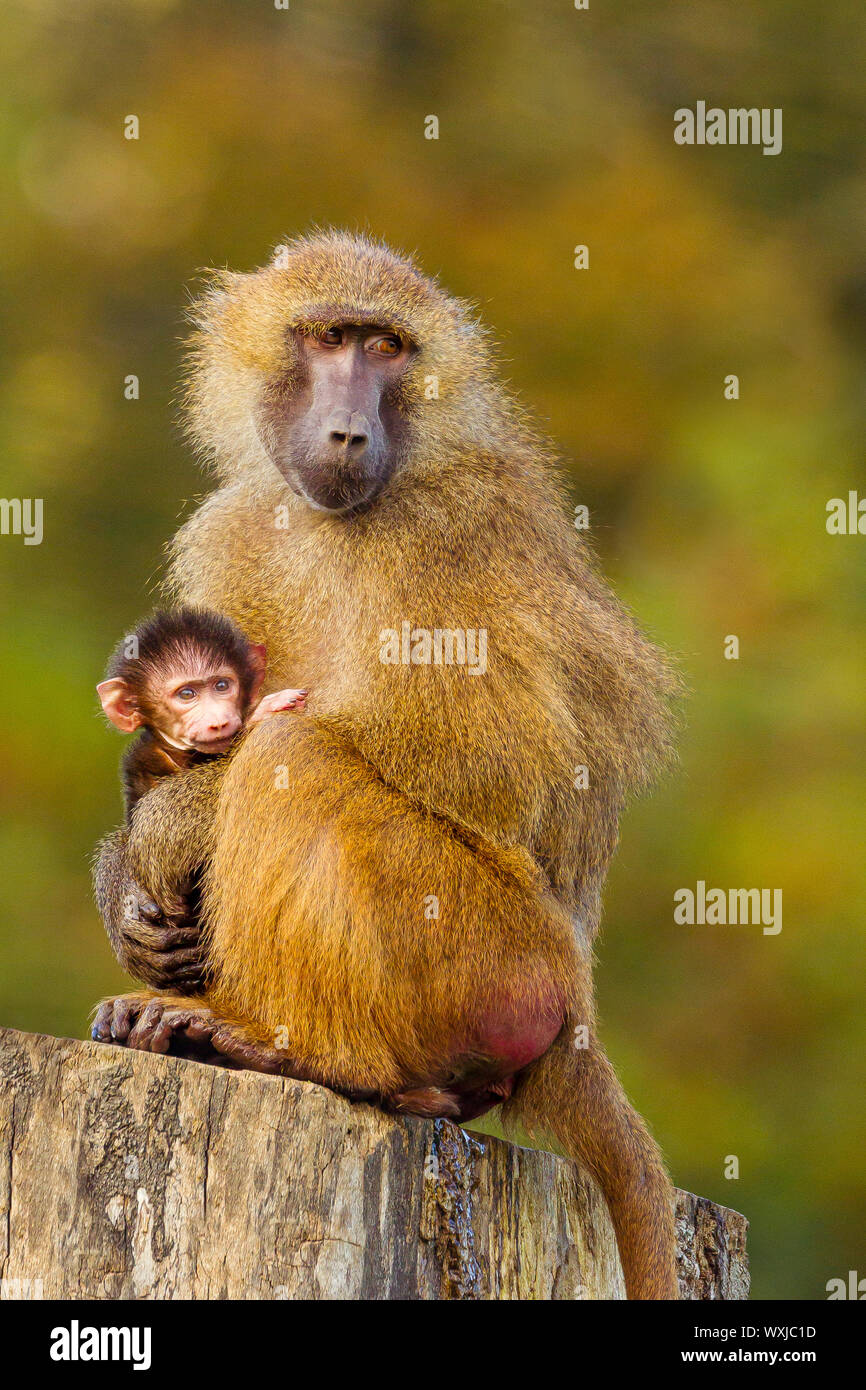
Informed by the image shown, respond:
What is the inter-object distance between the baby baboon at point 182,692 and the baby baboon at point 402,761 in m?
0.15

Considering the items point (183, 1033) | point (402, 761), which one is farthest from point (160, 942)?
point (402, 761)

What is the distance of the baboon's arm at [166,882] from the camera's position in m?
4.94

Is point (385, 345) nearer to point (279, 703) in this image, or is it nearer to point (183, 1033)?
point (279, 703)

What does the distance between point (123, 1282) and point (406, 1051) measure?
1031 mm

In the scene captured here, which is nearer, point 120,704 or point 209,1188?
point 209,1188

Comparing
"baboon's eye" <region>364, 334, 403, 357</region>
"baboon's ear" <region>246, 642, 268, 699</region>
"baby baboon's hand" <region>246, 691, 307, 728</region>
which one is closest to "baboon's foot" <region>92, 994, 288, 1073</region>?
"baby baboon's hand" <region>246, 691, 307, 728</region>

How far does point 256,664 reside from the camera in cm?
526

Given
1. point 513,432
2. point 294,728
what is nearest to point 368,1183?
point 294,728

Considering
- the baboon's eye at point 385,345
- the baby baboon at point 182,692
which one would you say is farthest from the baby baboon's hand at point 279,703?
the baboon's eye at point 385,345

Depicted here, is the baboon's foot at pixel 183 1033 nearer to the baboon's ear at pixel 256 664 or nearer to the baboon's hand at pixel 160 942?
the baboon's hand at pixel 160 942

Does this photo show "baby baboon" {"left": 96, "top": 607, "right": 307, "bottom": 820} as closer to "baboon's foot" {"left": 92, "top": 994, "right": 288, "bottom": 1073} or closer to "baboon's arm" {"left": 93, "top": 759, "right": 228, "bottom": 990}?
"baboon's arm" {"left": 93, "top": 759, "right": 228, "bottom": 990}

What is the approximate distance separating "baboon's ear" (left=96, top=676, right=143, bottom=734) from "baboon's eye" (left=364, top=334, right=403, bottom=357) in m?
1.36

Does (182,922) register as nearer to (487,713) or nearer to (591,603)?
(487,713)

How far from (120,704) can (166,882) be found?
62 centimetres
